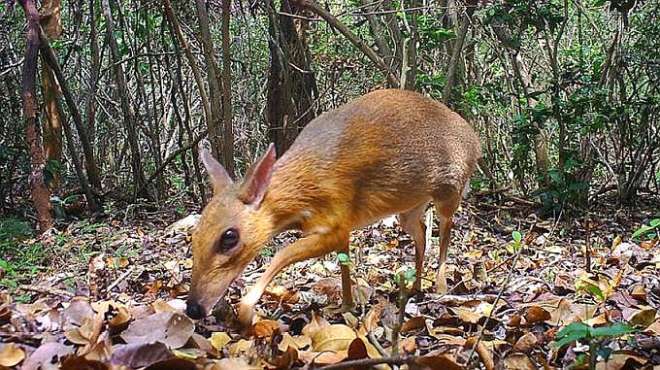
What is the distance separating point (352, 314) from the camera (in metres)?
3.47

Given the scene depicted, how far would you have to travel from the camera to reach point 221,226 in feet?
10.5

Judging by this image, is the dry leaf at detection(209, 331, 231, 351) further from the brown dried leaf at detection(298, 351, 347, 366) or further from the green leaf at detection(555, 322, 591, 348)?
the green leaf at detection(555, 322, 591, 348)

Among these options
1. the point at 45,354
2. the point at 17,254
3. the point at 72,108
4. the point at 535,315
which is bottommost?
the point at 17,254

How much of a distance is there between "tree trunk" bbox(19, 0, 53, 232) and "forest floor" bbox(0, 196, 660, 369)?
0.79m

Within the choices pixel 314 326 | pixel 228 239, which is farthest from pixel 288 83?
pixel 314 326

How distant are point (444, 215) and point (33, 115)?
3.88 m

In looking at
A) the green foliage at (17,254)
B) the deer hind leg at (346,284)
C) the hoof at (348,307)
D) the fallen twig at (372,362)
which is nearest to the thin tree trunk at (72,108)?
the green foliage at (17,254)

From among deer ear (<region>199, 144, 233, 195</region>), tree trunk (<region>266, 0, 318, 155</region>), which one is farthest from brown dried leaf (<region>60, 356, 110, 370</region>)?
tree trunk (<region>266, 0, 318, 155</region>)

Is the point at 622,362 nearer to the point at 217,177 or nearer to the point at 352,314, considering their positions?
the point at 352,314

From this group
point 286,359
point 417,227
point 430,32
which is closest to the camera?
point 286,359

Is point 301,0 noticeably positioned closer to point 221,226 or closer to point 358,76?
point 358,76

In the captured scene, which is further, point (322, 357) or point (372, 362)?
point (322, 357)

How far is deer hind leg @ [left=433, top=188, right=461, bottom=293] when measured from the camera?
4516mm

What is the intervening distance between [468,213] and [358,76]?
3.60m
